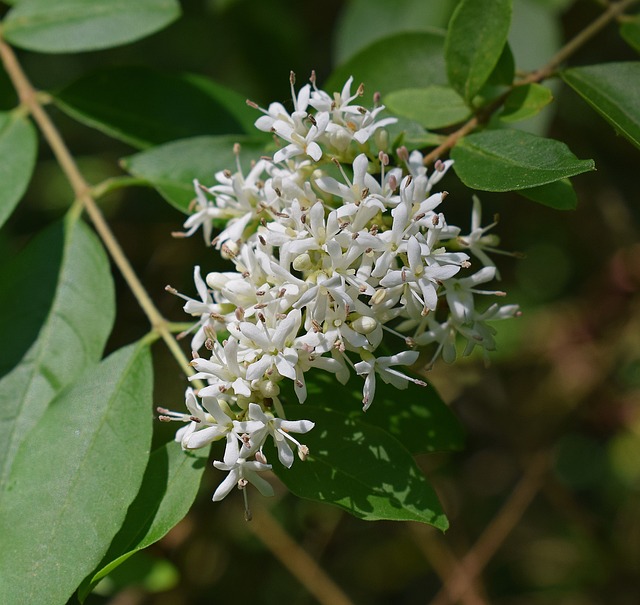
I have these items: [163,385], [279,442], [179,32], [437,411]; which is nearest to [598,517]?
[163,385]

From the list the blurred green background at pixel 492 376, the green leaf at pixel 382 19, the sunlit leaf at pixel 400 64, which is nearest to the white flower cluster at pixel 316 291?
the sunlit leaf at pixel 400 64

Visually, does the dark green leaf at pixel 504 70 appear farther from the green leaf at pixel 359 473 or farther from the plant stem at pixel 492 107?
the green leaf at pixel 359 473

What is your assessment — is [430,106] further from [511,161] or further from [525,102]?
→ [511,161]

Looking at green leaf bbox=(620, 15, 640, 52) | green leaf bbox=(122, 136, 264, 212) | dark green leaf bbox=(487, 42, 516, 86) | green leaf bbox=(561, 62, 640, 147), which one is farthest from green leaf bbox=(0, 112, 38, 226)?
green leaf bbox=(620, 15, 640, 52)

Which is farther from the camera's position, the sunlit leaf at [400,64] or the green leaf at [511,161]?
the sunlit leaf at [400,64]

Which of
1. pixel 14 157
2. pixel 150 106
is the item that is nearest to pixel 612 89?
pixel 150 106

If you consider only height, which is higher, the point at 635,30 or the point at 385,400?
the point at 635,30

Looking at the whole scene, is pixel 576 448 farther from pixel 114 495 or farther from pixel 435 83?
pixel 114 495
